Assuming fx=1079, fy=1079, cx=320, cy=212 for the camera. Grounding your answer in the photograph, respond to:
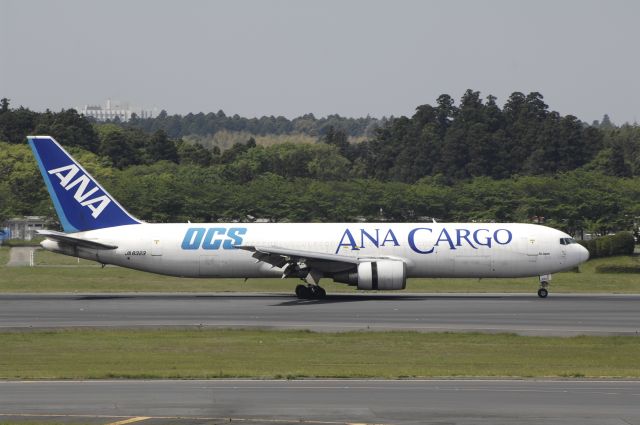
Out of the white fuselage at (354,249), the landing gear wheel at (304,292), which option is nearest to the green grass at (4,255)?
the white fuselage at (354,249)

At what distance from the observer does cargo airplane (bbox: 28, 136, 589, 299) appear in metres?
50.4

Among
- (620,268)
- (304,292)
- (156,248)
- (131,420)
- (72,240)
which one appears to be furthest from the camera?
(620,268)

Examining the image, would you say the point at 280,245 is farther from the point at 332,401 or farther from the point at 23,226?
the point at 23,226

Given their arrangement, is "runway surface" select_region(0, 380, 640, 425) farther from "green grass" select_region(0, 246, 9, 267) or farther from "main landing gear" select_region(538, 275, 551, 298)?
"green grass" select_region(0, 246, 9, 267)

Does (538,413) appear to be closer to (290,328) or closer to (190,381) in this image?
(190,381)

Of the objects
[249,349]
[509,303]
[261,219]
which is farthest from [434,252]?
[261,219]

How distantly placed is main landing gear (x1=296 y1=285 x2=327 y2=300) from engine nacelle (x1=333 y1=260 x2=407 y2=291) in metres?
2.01

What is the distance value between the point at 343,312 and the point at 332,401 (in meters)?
21.5

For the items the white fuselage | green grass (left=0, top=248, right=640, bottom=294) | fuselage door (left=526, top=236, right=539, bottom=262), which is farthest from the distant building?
fuselage door (left=526, top=236, right=539, bottom=262)

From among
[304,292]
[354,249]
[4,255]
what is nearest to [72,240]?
[304,292]

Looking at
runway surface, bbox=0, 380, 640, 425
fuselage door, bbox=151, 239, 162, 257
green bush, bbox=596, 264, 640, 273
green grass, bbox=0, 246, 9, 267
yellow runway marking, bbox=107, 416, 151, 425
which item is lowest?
runway surface, bbox=0, 380, 640, 425

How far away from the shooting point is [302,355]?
31.4 m

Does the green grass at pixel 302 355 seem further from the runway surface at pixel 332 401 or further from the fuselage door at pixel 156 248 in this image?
the fuselage door at pixel 156 248

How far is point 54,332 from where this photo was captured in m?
36.7
